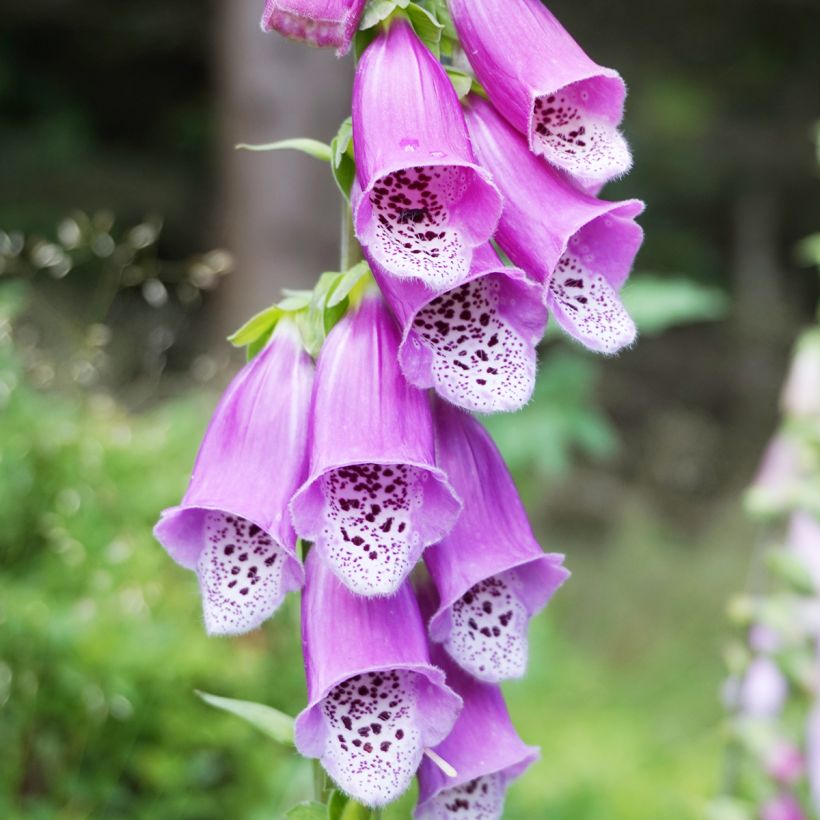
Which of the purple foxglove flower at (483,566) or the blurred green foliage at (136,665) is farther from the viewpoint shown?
the blurred green foliage at (136,665)

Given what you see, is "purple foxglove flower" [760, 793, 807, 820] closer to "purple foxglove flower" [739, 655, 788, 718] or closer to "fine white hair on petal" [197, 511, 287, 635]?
"purple foxglove flower" [739, 655, 788, 718]

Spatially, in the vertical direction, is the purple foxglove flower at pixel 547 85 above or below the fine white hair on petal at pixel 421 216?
above

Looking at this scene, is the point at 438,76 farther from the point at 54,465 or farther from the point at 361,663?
the point at 54,465

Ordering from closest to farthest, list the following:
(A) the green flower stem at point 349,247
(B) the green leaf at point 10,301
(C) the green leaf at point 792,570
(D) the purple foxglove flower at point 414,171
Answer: (D) the purple foxglove flower at point 414,171 < (A) the green flower stem at point 349,247 < (C) the green leaf at point 792,570 < (B) the green leaf at point 10,301

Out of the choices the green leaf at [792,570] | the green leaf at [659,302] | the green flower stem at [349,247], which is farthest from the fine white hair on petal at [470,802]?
the green leaf at [659,302]

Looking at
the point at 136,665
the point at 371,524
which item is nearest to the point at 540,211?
the point at 371,524

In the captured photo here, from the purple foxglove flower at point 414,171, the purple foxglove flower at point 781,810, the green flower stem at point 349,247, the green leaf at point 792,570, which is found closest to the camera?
the purple foxglove flower at point 414,171

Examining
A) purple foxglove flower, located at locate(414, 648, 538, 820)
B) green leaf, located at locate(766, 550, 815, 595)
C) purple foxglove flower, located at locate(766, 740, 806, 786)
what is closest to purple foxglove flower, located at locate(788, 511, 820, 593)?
green leaf, located at locate(766, 550, 815, 595)

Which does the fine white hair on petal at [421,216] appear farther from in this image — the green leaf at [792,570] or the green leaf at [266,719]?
the green leaf at [792,570]
